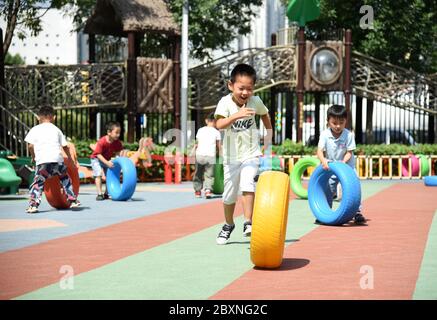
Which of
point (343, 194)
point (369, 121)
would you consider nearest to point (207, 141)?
point (343, 194)

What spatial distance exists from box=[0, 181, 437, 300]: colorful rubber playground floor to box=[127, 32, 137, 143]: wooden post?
11.5m

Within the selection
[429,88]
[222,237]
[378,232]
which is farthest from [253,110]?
[429,88]

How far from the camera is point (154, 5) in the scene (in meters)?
26.3

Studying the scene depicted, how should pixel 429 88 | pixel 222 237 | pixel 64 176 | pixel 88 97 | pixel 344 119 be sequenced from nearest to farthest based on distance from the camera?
1. pixel 222 237
2. pixel 344 119
3. pixel 64 176
4. pixel 88 97
5. pixel 429 88

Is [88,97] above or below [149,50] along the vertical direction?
below

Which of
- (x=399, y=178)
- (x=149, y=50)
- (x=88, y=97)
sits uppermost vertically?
(x=149, y=50)

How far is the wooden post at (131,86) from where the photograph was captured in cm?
2509

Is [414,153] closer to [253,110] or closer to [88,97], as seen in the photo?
[88,97]

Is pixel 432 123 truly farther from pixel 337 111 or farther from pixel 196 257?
pixel 196 257

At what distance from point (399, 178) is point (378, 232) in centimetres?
1571

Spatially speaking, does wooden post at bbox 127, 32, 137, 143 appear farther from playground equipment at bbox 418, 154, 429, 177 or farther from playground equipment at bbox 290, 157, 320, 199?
playground equipment at bbox 290, 157, 320, 199

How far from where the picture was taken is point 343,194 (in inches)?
426

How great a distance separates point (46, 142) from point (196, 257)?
558 centimetres

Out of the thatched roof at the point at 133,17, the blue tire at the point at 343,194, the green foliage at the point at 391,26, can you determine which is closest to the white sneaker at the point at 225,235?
the blue tire at the point at 343,194
